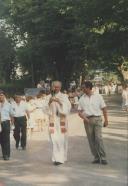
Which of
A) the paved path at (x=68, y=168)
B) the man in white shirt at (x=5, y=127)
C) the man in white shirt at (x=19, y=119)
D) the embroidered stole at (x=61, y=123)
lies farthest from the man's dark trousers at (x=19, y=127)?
the embroidered stole at (x=61, y=123)

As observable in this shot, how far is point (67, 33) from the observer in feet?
172

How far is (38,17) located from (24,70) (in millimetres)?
18643

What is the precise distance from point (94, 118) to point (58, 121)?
945 millimetres

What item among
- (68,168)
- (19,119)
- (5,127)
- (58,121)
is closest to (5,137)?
(5,127)

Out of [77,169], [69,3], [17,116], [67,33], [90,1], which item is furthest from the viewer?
[67,33]

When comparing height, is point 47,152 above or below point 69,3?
below

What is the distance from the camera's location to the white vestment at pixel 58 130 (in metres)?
14.2

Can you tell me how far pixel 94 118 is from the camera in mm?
13922

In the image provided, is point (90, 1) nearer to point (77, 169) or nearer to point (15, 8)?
point (15, 8)

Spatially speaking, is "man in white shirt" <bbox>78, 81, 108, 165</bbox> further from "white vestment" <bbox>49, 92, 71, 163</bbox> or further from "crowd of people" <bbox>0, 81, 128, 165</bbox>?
"white vestment" <bbox>49, 92, 71, 163</bbox>

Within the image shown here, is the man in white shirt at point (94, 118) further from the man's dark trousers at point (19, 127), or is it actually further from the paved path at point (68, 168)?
the man's dark trousers at point (19, 127)

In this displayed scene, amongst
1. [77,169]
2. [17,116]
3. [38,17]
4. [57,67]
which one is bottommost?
[77,169]

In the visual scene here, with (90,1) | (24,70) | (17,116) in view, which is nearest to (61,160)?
(17,116)

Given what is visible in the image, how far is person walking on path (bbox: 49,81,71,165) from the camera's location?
14234 millimetres
